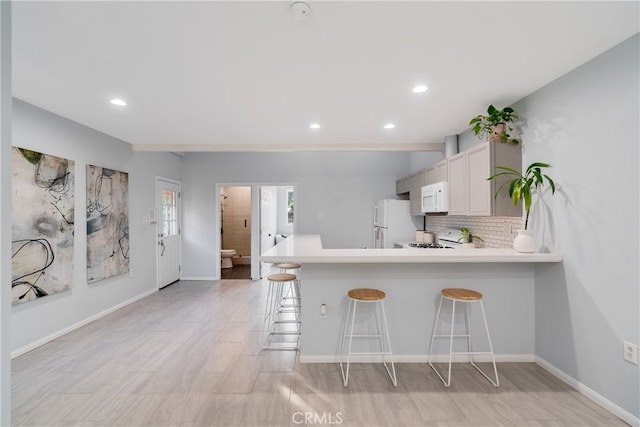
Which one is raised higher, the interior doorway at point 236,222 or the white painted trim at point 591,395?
the interior doorway at point 236,222

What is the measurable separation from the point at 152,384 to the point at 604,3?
150 inches

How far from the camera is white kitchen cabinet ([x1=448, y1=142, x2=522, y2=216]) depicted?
9.04 ft

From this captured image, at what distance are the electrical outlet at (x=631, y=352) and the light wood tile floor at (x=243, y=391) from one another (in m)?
0.42

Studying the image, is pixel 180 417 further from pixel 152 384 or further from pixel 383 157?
pixel 383 157

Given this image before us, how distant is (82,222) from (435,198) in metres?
4.38

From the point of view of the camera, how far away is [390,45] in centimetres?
186

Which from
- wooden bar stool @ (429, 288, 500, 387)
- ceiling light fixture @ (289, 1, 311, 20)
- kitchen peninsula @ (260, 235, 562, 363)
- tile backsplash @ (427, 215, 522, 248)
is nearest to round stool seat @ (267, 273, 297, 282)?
kitchen peninsula @ (260, 235, 562, 363)

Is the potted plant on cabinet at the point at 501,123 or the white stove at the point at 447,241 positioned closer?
the potted plant on cabinet at the point at 501,123

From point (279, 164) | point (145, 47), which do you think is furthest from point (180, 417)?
point (279, 164)

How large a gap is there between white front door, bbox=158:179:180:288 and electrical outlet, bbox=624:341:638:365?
18.9 feet

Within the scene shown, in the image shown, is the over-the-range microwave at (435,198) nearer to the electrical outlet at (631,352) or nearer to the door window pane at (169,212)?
the electrical outlet at (631,352)

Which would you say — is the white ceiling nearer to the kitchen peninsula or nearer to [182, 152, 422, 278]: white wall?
the kitchen peninsula

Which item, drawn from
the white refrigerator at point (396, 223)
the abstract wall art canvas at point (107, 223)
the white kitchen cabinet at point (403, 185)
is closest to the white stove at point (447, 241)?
the white refrigerator at point (396, 223)

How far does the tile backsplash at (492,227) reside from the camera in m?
2.97
